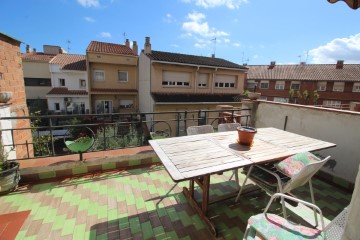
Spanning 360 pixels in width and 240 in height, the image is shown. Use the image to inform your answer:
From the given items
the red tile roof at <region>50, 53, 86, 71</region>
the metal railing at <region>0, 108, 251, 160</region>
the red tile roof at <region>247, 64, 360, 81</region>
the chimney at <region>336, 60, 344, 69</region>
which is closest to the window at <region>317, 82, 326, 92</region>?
the red tile roof at <region>247, 64, 360, 81</region>

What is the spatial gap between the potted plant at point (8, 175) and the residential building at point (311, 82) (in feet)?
75.0

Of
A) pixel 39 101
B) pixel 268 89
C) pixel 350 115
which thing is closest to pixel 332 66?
pixel 268 89

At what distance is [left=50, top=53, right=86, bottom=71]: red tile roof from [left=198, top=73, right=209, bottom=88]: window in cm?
1268

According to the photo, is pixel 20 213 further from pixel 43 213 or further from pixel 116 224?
pixel 116 224

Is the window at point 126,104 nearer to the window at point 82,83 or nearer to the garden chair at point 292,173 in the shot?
the window at point 82,83

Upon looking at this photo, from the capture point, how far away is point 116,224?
2.11 m

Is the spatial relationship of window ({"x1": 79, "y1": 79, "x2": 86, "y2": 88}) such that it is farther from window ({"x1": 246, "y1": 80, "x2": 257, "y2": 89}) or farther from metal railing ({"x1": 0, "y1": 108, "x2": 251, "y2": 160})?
window ({"x1": 246, "y1": 80, "x2": 257, "y2": 89})

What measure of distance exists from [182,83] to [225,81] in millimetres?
4304

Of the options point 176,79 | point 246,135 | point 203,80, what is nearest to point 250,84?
point 203,80

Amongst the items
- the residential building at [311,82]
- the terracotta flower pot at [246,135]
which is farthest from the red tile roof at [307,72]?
the terracotta flower pot at [246,135]

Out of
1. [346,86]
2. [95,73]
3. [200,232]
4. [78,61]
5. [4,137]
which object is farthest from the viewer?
[346,86]

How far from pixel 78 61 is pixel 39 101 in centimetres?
653

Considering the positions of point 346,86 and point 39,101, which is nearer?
point 39,101

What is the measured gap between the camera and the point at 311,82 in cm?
2352
